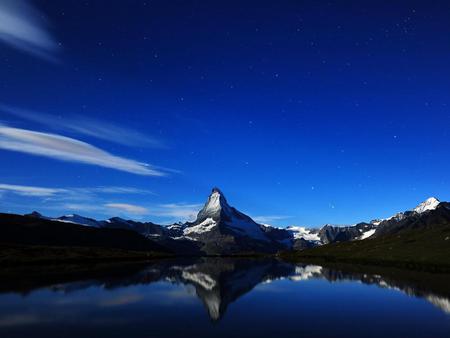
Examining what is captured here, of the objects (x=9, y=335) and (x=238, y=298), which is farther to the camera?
(x=238, y=298)

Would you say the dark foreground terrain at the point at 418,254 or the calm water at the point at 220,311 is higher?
the dark foreground terrain at the point at 418,254

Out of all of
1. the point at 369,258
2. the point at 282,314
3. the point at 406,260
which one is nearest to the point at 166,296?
the point at 282,314

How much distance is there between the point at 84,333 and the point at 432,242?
13245 cm

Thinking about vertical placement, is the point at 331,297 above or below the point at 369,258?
below

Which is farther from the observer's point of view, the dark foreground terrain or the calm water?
the dark foreground terrain

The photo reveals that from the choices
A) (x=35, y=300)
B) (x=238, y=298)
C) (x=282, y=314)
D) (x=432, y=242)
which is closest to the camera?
(x=282, y=314)

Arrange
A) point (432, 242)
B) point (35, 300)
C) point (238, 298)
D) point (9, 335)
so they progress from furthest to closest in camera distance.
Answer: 1. point (432, 242)
2. point (238, 298)
3. point (35, 300)
4. point (9, 335)

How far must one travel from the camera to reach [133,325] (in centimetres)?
3209

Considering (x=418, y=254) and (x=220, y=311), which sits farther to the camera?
(x=418, y=254)

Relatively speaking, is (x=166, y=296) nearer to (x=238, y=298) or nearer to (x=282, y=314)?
(x=238, y=298)

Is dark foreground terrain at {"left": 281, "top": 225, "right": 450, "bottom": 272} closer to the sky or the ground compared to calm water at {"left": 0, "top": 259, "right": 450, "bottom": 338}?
closer to the sky

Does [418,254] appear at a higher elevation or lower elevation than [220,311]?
higher

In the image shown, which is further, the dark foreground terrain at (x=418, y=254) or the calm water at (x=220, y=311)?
the dark foreground terrain at (x=418, y=254)

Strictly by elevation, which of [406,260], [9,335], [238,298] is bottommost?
[9,335]
